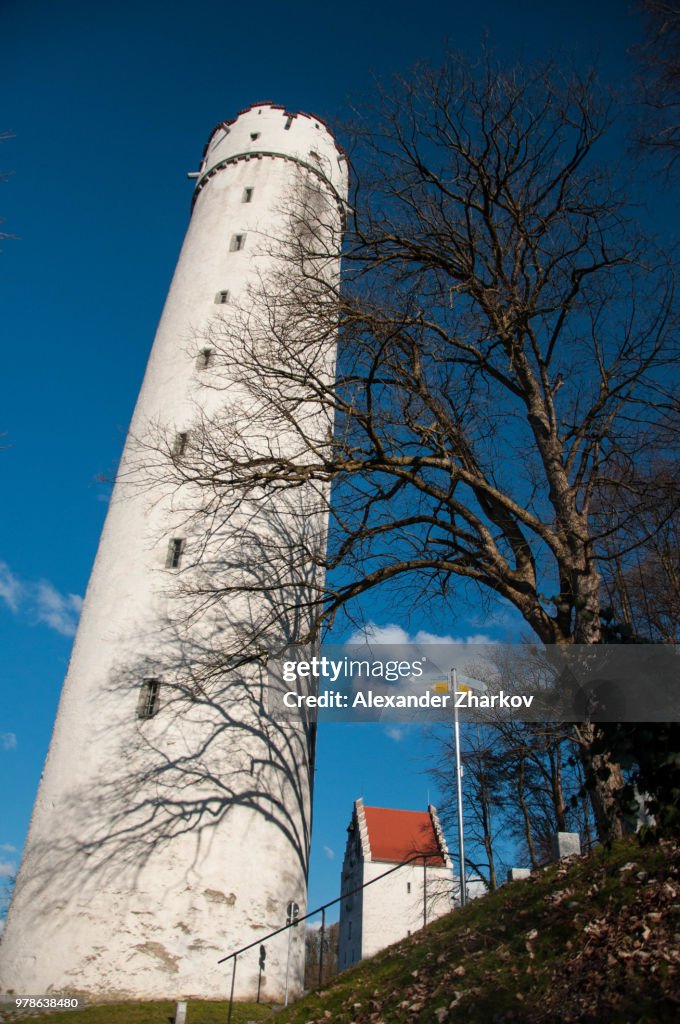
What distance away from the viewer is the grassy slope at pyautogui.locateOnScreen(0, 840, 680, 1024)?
562 cm

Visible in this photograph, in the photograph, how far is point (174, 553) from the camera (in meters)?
15.7

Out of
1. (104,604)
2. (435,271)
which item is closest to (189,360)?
(104,604)

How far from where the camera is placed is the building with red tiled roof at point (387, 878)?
3600 cm

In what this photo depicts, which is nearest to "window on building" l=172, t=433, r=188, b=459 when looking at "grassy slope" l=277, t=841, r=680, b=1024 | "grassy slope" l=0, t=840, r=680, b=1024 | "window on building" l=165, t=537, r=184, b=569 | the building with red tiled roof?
"window on building" l=165, t=537, r=184, b=569

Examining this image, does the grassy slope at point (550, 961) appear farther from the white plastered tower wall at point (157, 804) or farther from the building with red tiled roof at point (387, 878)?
the building with red tiled roof at point (387, 878)

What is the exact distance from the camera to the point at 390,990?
27.7ft

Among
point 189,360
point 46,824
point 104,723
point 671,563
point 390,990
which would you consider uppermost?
point 189,360

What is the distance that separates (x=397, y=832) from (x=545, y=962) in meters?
39.7

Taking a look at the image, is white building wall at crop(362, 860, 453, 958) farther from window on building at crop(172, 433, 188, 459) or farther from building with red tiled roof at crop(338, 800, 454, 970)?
window on building at crop(172, 433, 188, 459)

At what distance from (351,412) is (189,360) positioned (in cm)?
909

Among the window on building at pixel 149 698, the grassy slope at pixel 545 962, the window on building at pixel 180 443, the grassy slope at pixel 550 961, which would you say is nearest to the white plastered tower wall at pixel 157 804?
the window on building at pixel 149 698

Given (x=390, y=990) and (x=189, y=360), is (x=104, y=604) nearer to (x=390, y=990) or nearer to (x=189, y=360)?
(x=189, y=360)

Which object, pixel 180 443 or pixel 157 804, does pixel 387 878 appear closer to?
pixel 157 804

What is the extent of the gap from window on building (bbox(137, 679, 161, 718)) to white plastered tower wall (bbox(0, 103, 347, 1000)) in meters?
0.10
